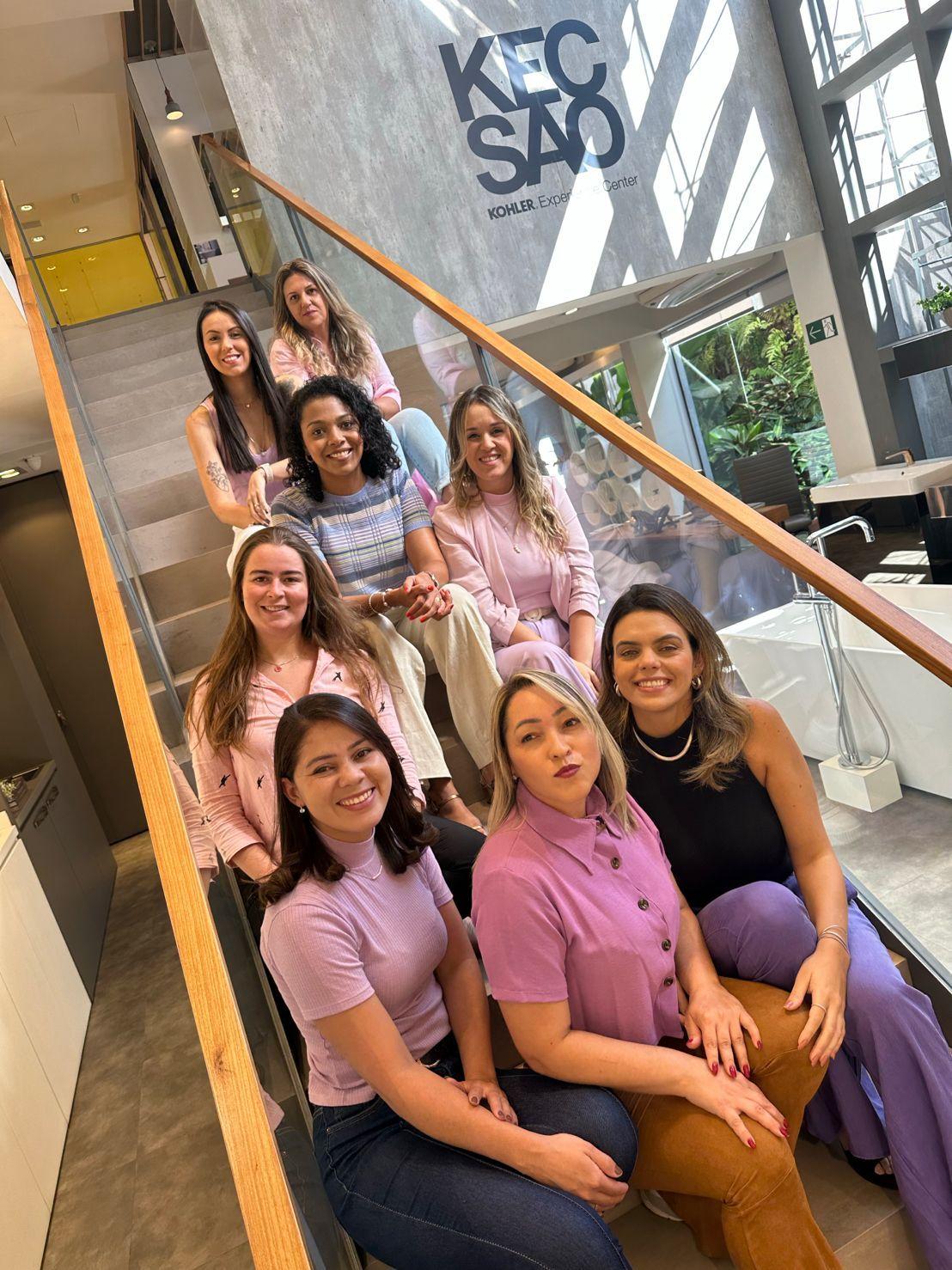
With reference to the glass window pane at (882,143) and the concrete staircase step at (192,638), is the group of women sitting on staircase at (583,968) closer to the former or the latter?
the concrete staircase step at (192,638)

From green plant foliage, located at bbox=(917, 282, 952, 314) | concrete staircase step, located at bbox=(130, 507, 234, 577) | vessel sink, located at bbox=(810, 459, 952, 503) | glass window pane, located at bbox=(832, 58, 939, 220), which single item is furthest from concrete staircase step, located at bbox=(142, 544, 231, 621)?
glass window pane, located at bbox=(832, 58, 939, 220)

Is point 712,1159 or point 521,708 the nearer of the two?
point 712,1159

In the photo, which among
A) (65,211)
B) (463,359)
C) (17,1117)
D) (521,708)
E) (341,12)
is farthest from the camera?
(65,211)

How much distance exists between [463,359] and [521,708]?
5.26ft

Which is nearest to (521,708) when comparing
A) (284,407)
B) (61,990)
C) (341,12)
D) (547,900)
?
(547,900)

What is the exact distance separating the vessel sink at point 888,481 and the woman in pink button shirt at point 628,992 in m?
5.33

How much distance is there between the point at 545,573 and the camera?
2.75 metres

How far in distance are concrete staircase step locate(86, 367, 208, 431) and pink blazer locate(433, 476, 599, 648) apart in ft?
8.83

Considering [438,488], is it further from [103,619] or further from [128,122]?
[128,122]

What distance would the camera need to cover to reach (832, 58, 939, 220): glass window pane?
22.4 feet

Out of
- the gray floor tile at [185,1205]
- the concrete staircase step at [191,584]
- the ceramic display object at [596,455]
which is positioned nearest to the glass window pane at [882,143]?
the concrete staircase step at [191,584]

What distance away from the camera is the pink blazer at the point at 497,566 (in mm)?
2693

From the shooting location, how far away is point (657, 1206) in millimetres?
1781

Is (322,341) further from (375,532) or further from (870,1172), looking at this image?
(870,1172)
